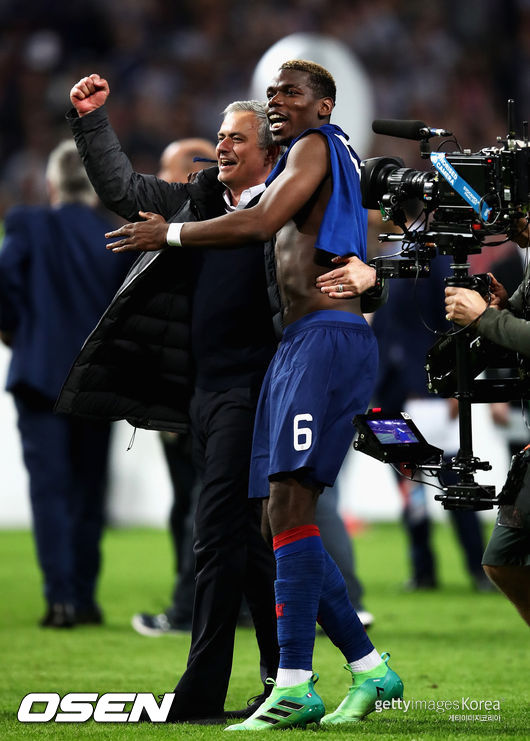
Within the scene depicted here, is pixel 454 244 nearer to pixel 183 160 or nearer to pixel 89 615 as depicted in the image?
pixel 183 160

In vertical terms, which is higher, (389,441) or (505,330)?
(505,330)

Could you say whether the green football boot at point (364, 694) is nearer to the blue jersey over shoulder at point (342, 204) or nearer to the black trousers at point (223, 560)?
the black trousers at point (223, 560)

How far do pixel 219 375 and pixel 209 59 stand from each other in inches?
470

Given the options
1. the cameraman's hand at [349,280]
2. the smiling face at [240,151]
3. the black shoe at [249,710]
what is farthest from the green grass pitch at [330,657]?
the smiling face at [240,151]

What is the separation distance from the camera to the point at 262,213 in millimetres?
3578

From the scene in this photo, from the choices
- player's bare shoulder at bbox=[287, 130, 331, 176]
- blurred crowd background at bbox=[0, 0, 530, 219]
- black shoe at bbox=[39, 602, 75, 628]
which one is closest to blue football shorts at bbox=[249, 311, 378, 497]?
player's bare shoulder at bbox=[287, 130, 331, 176]

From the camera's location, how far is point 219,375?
4.16m

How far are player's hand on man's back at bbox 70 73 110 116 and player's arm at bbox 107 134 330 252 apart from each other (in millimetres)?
541

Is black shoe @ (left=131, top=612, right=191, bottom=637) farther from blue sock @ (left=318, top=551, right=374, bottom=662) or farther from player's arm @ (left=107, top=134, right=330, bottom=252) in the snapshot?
player's arm @ (left=107, top=134, right=330, bottom=252)

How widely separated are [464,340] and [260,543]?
104 cm

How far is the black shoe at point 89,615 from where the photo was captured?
6480 mm

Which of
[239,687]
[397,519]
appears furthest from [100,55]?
[239,687]

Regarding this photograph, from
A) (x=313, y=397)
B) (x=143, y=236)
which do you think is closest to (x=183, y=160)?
(x=143, y=236)

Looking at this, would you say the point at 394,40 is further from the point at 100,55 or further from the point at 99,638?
the point at 99,638
